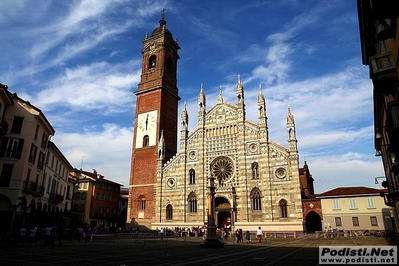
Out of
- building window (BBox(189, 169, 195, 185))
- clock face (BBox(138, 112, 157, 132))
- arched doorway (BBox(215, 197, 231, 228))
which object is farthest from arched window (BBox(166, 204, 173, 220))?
clock face (BBox(138, 112, 157, 132))

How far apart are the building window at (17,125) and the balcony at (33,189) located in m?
4.99

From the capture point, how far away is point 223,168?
42031 mm

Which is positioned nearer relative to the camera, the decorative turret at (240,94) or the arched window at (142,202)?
the decorative turret at (240,94)

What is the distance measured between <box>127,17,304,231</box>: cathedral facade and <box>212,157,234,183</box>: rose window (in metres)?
0.15

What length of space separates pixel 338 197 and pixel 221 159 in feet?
55.0

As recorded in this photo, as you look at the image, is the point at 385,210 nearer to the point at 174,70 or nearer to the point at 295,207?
the point at 295,207

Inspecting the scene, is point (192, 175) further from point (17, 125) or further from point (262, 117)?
point (17, 125)

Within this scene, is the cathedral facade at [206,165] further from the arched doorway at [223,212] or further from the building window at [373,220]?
the building window at [373,220]

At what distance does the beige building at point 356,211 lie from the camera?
36.0m

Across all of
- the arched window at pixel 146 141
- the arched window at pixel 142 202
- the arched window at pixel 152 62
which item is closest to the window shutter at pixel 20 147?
the arched window at pixel 142 202

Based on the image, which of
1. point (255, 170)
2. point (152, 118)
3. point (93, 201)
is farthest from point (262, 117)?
point (93, 201)

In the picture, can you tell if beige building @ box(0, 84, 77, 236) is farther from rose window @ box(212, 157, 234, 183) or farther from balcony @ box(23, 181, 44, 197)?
rose window @ box(212, 157, 234, 183)

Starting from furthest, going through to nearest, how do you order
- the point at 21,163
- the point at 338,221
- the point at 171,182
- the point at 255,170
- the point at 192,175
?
the point at 171,182 < the point at 192,175 < the point at 255,170 < the point at 338,221 < the point at 21,163

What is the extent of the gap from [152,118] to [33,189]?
79.1 ft
